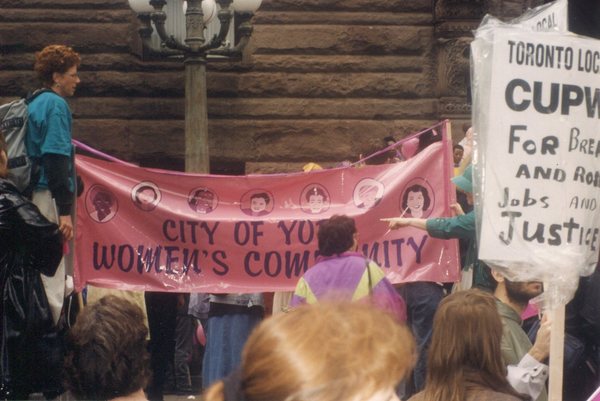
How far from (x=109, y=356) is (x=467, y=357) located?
1241mm

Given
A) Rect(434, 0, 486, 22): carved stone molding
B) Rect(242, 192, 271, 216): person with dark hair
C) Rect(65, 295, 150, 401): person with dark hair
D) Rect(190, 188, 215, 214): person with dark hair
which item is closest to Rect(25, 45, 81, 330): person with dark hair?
Rect(190, 188, 215, 214): person with dark hair

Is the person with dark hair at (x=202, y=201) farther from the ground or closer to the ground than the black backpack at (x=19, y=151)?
closer to the ground

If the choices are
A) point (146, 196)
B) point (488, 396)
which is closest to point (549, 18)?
point (488, 396)

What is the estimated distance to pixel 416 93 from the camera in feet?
46.4

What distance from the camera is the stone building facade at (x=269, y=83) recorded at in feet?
46.0

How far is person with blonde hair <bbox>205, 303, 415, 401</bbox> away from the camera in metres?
2.57

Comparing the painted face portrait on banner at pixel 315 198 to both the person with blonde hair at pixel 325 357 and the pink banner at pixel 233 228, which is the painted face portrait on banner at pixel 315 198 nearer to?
the pink banner at pixel 233 228

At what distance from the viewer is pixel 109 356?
14.7ft

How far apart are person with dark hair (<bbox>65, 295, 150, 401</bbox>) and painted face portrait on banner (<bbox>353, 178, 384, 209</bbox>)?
4.47 m

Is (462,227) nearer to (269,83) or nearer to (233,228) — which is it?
(233,228)

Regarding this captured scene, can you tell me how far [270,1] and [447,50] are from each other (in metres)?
1.80

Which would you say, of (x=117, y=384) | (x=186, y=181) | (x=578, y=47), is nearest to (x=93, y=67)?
(x=186, y=181)

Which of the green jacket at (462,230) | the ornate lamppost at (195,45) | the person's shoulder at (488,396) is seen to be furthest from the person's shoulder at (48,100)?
the ornate lamppost at (195,45)

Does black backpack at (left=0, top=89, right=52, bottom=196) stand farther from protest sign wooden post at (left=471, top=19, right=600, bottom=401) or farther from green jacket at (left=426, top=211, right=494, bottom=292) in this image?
protest sign wooden post at (left=471, top=19, right=600, bottom=401)
